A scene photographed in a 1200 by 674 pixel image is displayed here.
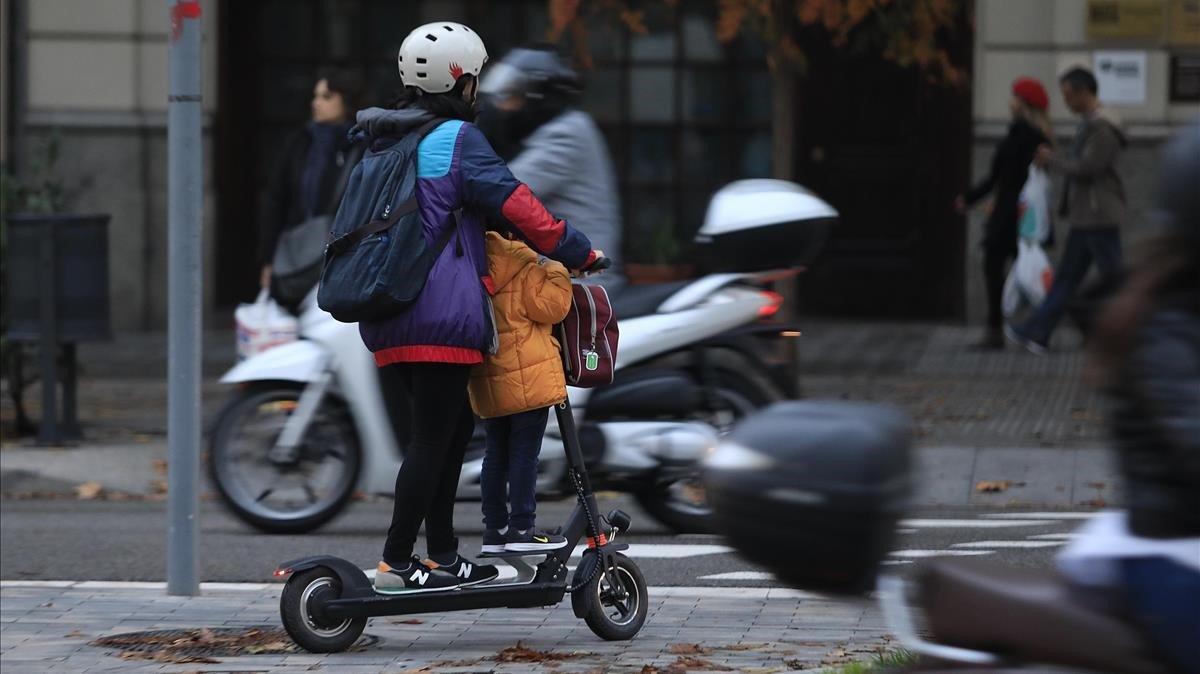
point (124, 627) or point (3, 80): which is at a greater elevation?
point (3, 80)

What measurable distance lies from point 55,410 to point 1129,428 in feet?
28.6

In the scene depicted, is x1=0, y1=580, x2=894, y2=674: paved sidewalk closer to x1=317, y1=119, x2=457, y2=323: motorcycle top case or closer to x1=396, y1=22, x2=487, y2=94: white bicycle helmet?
x1=317, y1=119, x2=457, y2=323: motorcycle top case

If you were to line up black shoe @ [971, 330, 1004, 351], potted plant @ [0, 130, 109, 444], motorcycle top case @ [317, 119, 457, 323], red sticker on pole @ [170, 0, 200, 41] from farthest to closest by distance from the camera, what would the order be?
black shoe @ [971, 330, 1004, 351], potted plant @ [0, 130, 109, 444], red sticker on pole @ [170, 0, 200, 41], motorcycle top case @ [317, 119, 457, 323]

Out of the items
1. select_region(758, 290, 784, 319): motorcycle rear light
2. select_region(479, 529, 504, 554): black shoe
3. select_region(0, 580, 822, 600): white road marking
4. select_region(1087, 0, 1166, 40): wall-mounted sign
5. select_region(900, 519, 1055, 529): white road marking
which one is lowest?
select_region(900, 519, 1055, 529): white road marking

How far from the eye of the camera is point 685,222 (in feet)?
56.6

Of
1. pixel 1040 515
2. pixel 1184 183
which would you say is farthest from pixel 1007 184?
pixel 1184 183

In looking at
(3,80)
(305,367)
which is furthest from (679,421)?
(3,80)

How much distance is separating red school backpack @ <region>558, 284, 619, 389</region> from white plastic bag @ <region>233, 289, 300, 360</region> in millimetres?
3971

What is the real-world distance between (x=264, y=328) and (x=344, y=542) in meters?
2.24

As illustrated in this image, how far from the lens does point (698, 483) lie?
799cm

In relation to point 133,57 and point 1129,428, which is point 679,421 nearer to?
point 1129,428

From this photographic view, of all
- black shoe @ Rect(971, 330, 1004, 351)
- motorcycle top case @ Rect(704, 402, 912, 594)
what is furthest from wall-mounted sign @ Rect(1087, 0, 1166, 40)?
motorcycle top case @ Rect(704, 402, 912, 594)

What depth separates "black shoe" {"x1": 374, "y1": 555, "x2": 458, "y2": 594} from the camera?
18.9 feet

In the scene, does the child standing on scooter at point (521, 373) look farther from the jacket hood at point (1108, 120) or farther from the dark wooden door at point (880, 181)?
the dark wooden door at point (880, 181)
